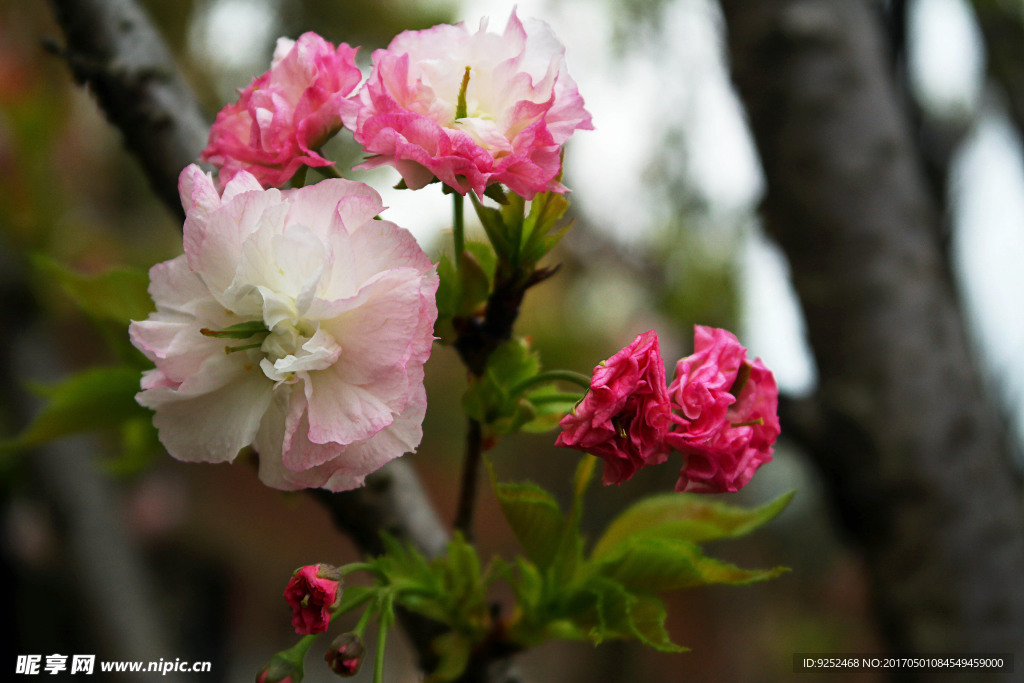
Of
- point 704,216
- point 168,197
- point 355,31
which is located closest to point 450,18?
point 355,31

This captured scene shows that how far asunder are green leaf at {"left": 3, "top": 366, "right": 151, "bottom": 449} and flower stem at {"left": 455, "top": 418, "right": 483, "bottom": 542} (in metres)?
0.20

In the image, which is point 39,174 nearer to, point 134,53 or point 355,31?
point 355,31

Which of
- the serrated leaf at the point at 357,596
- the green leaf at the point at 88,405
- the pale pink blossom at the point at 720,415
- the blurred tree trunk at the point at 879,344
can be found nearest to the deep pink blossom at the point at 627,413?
the pale pink blossom at the point at 720,415

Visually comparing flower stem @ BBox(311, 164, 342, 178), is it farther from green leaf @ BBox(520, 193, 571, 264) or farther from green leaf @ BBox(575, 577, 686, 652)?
green leaf @ BBox(575, 577, 686, 652)

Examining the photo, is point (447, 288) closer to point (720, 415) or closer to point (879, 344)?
point (720, 415)

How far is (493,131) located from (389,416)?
11cm

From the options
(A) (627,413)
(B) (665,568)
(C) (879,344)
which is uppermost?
(A) (627,413)

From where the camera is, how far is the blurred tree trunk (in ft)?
2.01

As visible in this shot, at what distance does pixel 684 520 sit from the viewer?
352mm

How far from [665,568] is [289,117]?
0.25 metres

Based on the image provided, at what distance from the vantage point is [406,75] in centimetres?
24

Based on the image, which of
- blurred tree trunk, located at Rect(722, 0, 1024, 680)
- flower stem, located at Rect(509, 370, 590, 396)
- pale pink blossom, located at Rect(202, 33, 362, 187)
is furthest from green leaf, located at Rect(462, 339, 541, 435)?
blurred tree trunk, located at Rect(722, 0, 1024, 680)

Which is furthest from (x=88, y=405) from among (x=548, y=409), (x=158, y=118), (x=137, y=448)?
(x=548, y=409)

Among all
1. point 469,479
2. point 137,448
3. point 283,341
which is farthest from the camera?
point 137,448
